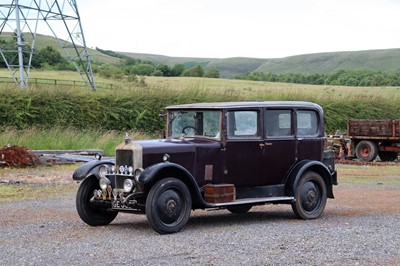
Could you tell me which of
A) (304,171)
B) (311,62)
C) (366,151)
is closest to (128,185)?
(304,171)

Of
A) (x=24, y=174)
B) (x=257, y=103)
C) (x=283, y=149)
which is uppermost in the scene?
(x=257, y=103)

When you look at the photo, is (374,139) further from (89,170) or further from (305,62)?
(305,62)

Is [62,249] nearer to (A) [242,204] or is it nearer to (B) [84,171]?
(B) [84,171]

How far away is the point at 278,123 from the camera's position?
42.4 feet

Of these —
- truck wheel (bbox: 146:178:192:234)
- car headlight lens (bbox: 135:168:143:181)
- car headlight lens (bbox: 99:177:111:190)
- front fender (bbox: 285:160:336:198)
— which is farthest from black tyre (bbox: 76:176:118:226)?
front fender (bbox: 285:160:336:198)

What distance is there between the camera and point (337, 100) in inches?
1629

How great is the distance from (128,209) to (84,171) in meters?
1.33

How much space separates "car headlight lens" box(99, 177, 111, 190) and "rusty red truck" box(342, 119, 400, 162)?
67.7 feet

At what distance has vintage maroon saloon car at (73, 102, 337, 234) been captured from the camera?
11.3 metres

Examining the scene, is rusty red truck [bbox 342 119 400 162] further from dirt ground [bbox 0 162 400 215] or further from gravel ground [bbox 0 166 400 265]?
gravel ground [bbox 0 166 400 265]

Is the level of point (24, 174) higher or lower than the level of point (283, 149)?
lower

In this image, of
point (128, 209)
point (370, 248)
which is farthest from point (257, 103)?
point (370, 248)

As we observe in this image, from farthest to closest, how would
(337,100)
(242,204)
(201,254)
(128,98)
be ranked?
(337,100) → (128,98) → (242,204) → (201,254)

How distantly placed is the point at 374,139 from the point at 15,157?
1499 centimetres
